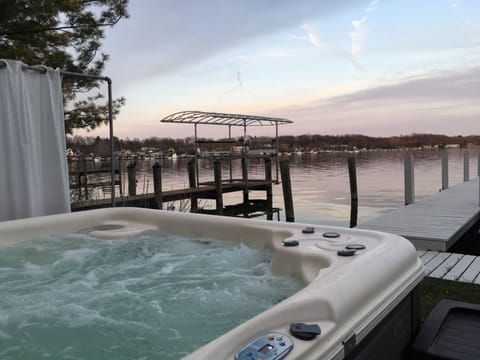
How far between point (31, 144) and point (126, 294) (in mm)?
1740

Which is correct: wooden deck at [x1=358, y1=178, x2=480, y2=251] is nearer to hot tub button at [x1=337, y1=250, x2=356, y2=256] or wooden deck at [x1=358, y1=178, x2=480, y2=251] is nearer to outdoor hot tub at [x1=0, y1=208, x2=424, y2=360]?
outdoor hot tub at [x1=0, y1=208, x2=424, y2=360]

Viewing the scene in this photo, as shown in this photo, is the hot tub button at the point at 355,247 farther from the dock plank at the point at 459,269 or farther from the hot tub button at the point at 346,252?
the dock plank at the point at 459,269

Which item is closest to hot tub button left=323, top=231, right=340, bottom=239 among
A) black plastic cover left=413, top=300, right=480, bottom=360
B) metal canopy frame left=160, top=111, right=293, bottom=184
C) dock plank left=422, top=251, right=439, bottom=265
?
black plastic cover left=413, top=300, right=480, bottom=360

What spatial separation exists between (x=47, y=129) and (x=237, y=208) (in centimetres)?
628

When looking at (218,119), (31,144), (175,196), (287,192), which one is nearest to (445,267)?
(31,144)

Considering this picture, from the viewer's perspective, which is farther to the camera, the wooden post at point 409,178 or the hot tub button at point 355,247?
the wooden post at point 409,178

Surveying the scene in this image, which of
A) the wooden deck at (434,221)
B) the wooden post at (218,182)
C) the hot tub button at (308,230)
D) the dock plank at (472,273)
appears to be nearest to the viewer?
the hot tub button at (308,230)

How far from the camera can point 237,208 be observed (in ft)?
30.4

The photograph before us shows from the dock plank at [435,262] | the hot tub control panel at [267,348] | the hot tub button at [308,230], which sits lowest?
the dock plank at [435,262]

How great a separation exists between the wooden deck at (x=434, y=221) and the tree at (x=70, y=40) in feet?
14.4

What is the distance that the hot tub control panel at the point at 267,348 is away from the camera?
1.02 m

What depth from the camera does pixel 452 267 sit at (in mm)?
3193

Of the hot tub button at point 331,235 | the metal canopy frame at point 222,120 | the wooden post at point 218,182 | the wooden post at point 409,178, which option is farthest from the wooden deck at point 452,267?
the metal canopy frame at point 222,120

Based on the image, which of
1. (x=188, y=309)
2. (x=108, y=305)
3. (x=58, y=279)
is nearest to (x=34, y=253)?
(x=58, y=279)
